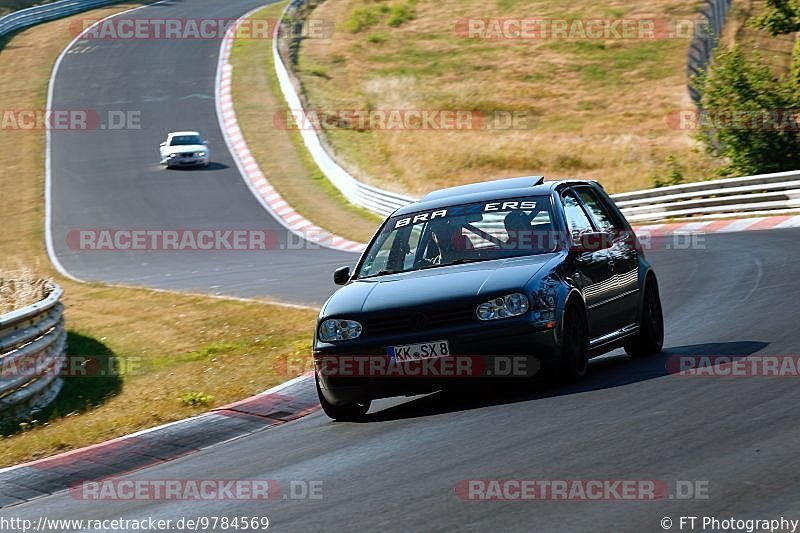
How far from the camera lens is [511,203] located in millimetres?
9469

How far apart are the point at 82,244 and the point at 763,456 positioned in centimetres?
2689

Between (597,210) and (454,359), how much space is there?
2650 millimetres

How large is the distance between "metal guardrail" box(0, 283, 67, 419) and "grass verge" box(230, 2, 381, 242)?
15057mm

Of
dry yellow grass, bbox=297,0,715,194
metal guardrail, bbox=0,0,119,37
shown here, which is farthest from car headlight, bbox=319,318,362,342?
metal guardrail, bbox=0,0,119,37

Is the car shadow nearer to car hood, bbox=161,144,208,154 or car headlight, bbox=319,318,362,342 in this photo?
car headlight, bbox=319,318,362,342

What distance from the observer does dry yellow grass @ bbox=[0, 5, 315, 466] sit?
1034cm

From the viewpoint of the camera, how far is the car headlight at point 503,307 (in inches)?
328

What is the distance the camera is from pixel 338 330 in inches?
341

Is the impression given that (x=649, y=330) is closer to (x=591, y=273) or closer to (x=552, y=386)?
(x=591, y=273)

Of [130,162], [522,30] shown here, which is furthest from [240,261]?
[522,30]

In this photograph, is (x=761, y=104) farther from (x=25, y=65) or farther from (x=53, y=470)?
(x=25, y=65)

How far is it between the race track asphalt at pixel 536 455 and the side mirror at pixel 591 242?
3.15ft

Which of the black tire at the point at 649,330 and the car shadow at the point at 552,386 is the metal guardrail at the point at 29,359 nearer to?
the car shadow at the point at 552,386

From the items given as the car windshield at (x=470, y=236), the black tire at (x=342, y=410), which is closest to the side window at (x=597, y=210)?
the car windshield at (x=470, y=236)
